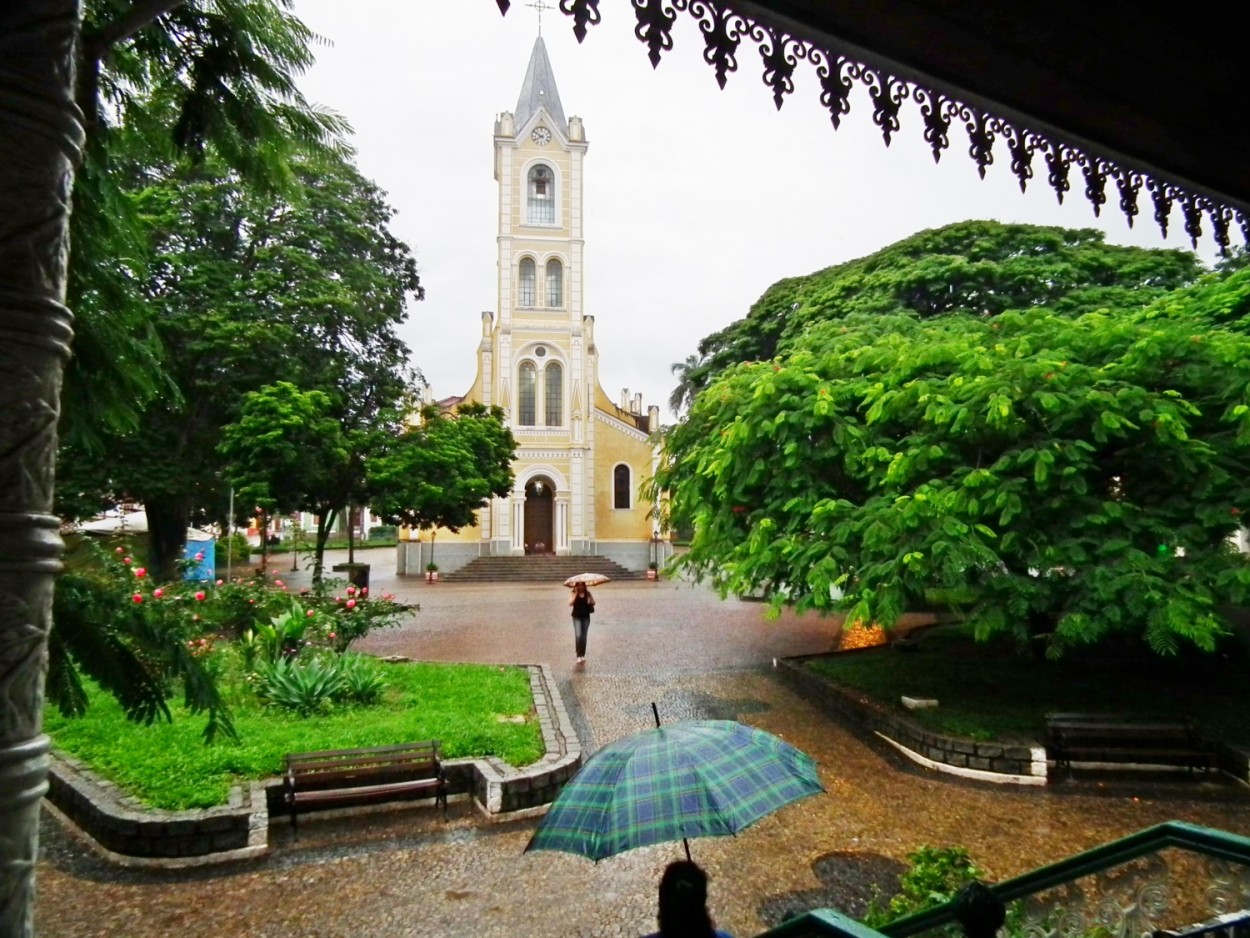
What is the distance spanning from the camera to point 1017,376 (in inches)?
346

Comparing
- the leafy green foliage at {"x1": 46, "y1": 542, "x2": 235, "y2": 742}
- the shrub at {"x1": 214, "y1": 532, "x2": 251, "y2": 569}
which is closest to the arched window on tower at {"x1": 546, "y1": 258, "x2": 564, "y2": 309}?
the shrub at {"x1": 214, "y1": 532, "x2": 251, "y2": 569}

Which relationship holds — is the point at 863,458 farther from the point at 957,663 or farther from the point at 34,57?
the point at 34,57

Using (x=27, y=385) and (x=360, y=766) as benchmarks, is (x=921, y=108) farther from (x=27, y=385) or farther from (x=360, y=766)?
(x=360, y=766)

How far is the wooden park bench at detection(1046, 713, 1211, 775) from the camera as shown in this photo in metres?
8.33

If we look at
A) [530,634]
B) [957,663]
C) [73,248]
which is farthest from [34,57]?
[530,634]

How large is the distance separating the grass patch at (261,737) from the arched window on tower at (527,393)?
26.1 meters

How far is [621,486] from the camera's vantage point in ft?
124

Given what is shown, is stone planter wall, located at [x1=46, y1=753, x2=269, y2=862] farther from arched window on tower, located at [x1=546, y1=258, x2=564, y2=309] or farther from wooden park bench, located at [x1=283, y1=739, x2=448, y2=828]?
arched window on tower, located at [x1=546, y1=258, x2=564, y2=309]

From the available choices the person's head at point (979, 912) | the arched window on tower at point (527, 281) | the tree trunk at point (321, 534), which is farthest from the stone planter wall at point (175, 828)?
the arched window on tower at point (527, 281)

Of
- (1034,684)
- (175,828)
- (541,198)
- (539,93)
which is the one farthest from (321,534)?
(539,93)

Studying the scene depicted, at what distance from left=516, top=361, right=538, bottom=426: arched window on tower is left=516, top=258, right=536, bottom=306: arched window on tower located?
2.74m

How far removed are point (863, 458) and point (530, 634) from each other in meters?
10.0

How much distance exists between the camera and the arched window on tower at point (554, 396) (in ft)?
121

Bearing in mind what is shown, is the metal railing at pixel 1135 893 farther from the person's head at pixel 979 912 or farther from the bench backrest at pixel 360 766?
Result: the bench backrest at pixel 360 766
